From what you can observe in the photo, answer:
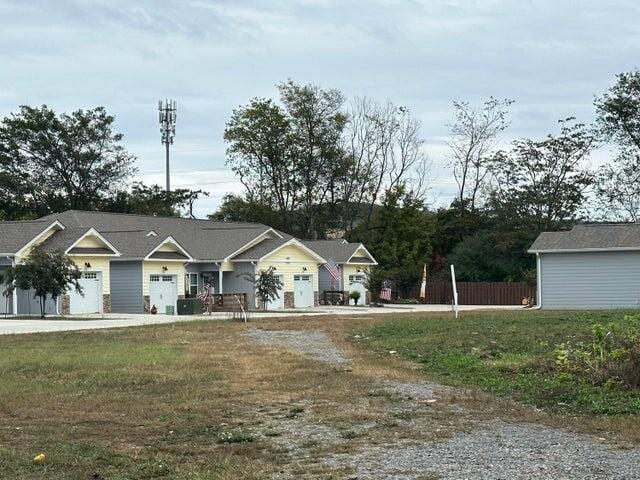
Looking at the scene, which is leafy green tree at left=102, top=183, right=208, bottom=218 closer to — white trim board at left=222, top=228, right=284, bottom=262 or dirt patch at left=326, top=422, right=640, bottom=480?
white trim board at left=222, top=228, right=284, bottom=262

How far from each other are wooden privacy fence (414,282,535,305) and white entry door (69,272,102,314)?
80.2 feet

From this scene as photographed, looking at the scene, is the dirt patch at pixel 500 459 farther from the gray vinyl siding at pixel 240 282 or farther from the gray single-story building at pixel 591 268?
the gray vinyl siding at pixel 240 282

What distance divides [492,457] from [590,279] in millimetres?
37009

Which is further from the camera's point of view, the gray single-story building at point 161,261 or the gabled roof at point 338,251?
the gabled roof at point 338,251

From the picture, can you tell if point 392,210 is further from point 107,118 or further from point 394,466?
point 394,466

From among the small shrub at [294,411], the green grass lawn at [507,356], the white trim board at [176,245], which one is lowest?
the small shrub at [294,411]

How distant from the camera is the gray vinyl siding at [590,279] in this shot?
43500 mm

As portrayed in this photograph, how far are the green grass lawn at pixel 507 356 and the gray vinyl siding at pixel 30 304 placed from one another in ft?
62.4

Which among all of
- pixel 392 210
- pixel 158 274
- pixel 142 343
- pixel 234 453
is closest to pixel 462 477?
pixel 234 453

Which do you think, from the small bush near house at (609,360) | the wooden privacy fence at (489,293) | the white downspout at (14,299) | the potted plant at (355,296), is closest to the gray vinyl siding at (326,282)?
the potted plant at (355,296)

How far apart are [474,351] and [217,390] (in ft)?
21.5

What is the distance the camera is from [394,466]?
28.9 feet

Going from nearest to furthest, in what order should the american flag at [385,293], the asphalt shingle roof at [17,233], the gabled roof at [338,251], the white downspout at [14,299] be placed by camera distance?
1. the white downspout at [14,299]
2. the asphalt shingle roof at [17,233]
3. the gabled roof at [338,251]
4. the american flag at [385,293]

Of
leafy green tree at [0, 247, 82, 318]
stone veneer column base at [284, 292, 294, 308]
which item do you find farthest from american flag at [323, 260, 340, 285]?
leafy green tree at [0, 247, 82, 318]
